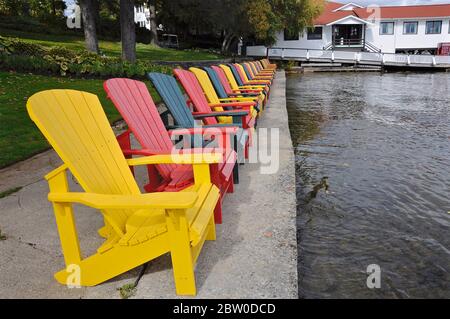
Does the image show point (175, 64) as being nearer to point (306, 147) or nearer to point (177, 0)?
point (177, 0)

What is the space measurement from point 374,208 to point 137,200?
2875 mm

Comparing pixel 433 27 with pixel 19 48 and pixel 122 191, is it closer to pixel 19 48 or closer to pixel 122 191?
pixel 19 48

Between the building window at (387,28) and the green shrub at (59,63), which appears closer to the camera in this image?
the green shrub at (59,63)

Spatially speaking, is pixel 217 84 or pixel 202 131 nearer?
pixel 202 131

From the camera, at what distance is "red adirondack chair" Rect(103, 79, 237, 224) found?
11.3 feet

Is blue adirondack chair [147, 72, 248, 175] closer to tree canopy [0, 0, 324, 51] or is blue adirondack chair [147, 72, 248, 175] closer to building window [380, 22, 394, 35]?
tree canopy [0, 0, 324, 51]

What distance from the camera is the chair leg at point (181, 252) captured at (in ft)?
7.53

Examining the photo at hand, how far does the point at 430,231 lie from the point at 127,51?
17.7m

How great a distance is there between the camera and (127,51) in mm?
19188

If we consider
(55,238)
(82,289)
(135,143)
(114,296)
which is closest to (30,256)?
(55,238)

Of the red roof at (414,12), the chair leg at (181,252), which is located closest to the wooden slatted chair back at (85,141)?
the chair leg at (181,252)

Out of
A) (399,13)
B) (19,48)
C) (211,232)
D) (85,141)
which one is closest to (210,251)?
(211,232)

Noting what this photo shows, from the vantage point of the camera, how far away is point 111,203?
88.8 inches

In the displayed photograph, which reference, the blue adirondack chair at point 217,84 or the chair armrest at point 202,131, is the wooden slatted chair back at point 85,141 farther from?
the blue adirondack chair at point 217,84
